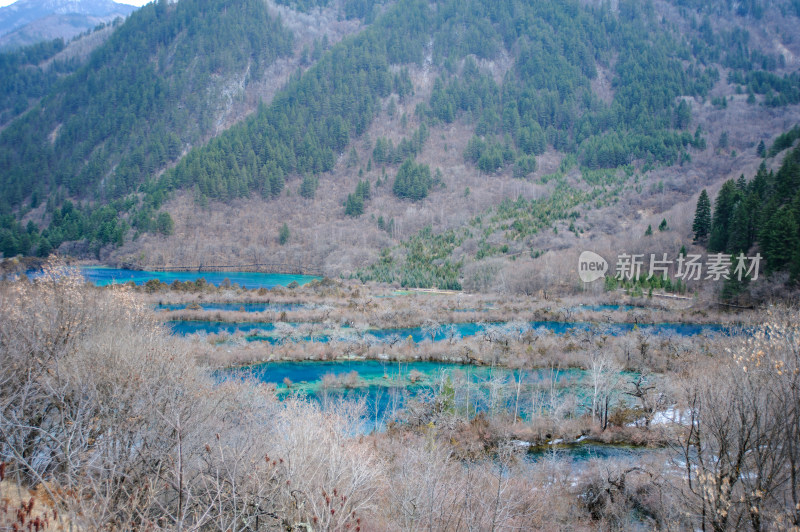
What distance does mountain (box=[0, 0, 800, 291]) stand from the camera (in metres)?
108

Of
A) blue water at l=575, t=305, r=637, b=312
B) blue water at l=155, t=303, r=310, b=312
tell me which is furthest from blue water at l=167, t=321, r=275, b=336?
blue water at l=575, t=305, r=637, b=312

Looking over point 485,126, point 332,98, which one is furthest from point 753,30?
point 332,98

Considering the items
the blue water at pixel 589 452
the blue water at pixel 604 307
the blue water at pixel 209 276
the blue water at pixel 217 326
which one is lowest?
the blue water at pixel 209 276

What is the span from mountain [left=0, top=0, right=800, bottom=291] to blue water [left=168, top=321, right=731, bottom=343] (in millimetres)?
21407

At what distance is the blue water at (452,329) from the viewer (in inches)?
2110

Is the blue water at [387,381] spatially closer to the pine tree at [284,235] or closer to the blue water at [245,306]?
the blue water at [245,306]

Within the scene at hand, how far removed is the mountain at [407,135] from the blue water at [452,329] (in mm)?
21407

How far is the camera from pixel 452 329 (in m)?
56.4

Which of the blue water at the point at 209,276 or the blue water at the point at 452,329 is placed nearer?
the blue water at the point at 452,329

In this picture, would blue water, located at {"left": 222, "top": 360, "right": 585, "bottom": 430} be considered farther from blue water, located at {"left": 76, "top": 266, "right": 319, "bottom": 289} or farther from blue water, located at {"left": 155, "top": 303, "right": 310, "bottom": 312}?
blue water, located at {"left": 76, "top": 266, "right": 319, "bottom": 289}

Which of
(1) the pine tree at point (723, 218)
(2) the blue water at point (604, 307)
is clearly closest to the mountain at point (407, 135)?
(1) the pine tree at point (723, 218)

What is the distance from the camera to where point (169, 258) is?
358 ft

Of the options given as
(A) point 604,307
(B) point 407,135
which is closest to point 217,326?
(A) point 604,307

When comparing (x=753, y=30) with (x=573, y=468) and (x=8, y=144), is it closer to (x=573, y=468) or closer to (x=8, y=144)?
(x=573, y=468)
